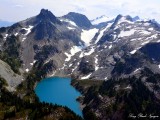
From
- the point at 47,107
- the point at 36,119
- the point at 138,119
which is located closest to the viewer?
the point at 36,119

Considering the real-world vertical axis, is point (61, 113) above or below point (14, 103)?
below

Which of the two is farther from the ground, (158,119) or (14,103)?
(14,103)

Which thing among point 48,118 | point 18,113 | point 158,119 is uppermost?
point 18,113

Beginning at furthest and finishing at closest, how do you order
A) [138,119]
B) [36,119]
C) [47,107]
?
[138,119], [47,107], [36,119]

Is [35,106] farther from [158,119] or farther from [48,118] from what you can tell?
[158,119]

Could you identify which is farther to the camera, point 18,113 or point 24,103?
point 24,103

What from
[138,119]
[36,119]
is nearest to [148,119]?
[138,119]

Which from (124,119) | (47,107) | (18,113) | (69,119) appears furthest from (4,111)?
(124,119)

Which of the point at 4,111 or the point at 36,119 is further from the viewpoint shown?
the point at 4,111

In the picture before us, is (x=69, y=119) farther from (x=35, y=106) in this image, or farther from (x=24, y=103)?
(x=24, y=103)
